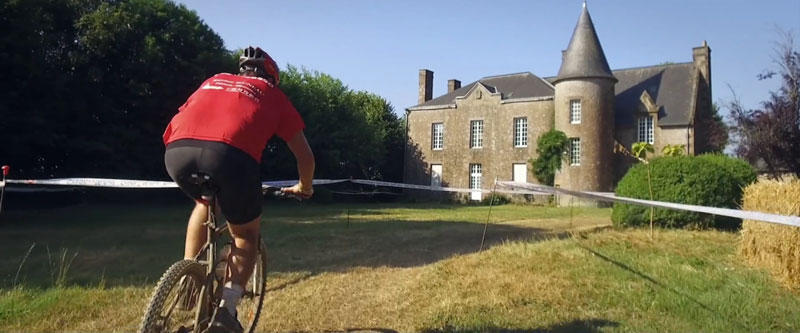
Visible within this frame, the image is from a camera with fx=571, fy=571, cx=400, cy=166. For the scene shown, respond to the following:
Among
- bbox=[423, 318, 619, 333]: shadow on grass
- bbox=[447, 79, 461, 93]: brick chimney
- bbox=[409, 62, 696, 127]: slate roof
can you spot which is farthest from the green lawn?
bbox=[447, 79, 461, 93]: brick chimney

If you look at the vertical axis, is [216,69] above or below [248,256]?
above

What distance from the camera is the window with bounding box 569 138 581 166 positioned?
116ft

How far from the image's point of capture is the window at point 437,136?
139 feet

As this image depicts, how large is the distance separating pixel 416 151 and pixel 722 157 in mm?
31143

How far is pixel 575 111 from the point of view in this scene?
116 ft

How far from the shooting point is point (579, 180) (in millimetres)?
35125

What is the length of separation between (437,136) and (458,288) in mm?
37224

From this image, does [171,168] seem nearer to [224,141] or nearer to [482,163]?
[224,141]

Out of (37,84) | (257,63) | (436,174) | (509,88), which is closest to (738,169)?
(257,63)

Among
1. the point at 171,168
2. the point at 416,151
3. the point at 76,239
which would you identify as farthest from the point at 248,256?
the point at 416,151

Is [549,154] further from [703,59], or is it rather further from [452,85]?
[452,85]

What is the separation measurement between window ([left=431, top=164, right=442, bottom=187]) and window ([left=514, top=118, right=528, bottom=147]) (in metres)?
6.32

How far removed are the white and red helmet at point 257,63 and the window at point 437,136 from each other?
38910 mm

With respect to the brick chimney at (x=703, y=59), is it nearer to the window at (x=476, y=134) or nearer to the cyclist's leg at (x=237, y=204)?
the window at (x=476, y=134)
